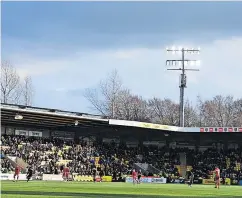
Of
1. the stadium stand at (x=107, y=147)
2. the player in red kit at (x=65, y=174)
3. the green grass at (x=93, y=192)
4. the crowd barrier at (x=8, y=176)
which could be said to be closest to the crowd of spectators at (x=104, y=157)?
the stadium stand at (x=107, y=147)

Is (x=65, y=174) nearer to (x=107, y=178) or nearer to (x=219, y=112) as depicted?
(x=107, y=178)

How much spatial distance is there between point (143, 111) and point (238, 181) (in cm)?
5134

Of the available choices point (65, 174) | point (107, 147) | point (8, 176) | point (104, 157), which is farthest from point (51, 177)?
point (107, 147)

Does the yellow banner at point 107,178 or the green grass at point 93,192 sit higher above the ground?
the green grass at point 93,192

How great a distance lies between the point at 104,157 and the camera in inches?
2726

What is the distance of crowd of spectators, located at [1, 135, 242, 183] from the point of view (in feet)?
201

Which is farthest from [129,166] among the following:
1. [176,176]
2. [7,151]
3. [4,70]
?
Result: [4,70]

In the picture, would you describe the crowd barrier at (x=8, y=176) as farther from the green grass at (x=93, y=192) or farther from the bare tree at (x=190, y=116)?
the bare tree at (x=190, y=116)

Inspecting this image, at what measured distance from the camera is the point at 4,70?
78125 millimetres

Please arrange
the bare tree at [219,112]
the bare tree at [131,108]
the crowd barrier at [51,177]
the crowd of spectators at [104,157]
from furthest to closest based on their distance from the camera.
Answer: the bare tree at [219,112] → the bare tree at [131,108] → the crowd of spectators at [104,157] → the crowd barrier at [51,177]

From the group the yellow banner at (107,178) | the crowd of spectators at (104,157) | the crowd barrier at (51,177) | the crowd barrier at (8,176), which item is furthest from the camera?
the yellow banner at (107,178)

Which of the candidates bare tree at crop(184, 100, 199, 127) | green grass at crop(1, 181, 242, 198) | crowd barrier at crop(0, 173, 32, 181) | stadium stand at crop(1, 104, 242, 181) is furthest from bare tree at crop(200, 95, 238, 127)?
green grass at crop(1, 181, 242, 198)

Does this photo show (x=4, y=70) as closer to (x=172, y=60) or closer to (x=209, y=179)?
(x=172, y=60)

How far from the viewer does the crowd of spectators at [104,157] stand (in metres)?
61.2
